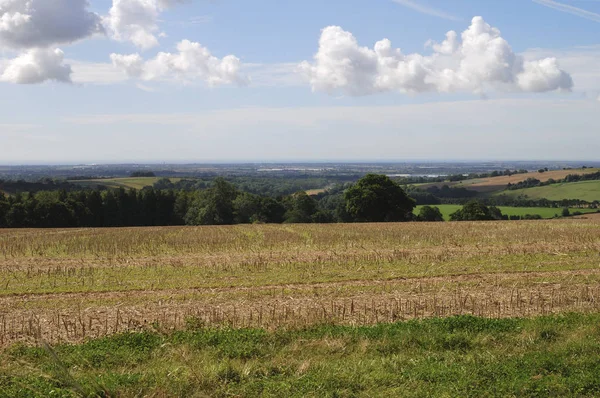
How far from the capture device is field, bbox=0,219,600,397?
31.5 feet

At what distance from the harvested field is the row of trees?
34.6 metres

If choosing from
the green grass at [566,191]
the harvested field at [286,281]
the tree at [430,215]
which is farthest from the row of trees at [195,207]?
the green grass at [566,191]

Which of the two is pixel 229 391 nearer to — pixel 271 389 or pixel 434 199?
pixel 271 389

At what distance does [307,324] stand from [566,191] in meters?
122

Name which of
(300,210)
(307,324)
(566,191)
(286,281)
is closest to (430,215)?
(300,210)

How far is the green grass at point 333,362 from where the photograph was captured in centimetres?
925

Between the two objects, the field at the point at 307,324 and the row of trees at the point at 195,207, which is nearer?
the field at the point at 307,324

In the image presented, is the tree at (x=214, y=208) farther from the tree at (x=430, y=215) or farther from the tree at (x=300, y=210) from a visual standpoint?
the tree at (x=430, y=215)

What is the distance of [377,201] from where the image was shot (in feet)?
229

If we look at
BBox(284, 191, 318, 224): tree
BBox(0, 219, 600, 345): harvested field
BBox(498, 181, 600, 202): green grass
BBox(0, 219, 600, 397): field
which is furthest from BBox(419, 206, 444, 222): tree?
BBox(0, 219, 600, 397): field

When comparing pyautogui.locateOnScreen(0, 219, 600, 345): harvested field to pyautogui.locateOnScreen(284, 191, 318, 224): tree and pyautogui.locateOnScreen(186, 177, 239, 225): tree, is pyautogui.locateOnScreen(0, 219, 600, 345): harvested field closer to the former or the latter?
pyautogui.locateOnScreen(284, 191, 318, 224): tree

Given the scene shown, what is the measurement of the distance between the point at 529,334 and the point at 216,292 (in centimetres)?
A: 1113

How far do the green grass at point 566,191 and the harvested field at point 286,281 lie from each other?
8356 centimetres

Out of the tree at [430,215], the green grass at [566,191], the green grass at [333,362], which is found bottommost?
the tree at [430,215]
